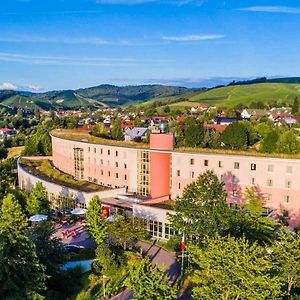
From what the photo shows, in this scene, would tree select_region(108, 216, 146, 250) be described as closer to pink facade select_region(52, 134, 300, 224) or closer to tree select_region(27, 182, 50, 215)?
pink facade select_region(52, 134, 300, 224)

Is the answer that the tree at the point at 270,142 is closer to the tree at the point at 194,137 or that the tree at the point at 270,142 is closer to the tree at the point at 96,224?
the tree at the point at 194,137

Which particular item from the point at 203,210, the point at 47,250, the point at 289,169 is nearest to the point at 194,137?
the point at 289,169

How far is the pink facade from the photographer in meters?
42.2

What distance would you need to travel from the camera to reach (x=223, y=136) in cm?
7862

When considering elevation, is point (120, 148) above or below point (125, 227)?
above

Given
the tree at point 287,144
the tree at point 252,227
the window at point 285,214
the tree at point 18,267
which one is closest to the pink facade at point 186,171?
the window at point 285,214

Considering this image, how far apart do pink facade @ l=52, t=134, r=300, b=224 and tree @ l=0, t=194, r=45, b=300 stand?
22.8m

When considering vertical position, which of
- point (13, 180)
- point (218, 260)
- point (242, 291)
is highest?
point (218, 260)

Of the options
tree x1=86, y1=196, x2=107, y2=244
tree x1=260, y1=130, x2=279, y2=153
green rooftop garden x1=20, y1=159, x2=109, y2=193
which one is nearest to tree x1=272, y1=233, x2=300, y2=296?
tree x1=86, y1=196, x2=107, y2=244

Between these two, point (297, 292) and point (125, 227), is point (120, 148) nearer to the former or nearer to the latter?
point (125, 227)

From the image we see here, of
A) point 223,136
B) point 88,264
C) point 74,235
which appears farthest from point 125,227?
point 223,136

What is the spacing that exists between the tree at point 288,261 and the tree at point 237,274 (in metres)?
2.88

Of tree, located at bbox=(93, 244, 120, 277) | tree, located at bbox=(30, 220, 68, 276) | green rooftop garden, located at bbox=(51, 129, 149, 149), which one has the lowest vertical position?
tree, located at bbox=(93, 244, 120, 277)

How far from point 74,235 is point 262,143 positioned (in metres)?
43.0
